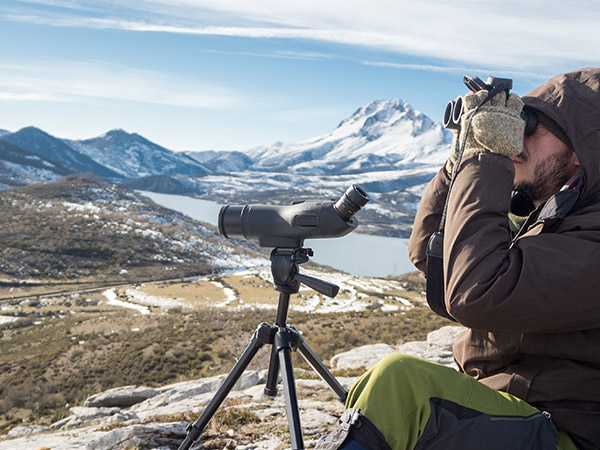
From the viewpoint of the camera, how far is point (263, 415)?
3.31 meters

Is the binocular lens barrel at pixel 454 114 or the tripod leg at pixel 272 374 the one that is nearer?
the binocular lens barrel at pixel 454 114

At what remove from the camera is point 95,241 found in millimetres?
72875

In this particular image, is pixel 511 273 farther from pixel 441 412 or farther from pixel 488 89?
pixel 488 89

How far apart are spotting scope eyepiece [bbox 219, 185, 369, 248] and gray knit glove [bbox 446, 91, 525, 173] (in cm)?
52

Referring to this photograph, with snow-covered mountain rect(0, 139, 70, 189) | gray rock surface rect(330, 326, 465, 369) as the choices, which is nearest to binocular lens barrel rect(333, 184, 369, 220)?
gray rock surface rect(330, 326, 465, 369)

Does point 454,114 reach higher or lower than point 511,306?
higher

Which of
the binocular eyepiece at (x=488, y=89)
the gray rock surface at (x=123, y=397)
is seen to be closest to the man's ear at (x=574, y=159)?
the binocular eyepiece at (x=488, y=89)

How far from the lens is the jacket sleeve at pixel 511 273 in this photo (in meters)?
→ 1.24

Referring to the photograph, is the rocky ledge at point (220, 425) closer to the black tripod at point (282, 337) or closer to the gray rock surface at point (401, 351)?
the black tripod at point (282, 337)

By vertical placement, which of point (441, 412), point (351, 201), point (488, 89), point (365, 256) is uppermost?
point (488, 89)

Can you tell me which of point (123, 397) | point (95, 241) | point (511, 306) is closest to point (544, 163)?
point (511, 306)

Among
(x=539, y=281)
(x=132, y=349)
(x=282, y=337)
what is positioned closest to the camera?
(x=539, y=281)

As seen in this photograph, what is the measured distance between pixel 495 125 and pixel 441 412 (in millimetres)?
914

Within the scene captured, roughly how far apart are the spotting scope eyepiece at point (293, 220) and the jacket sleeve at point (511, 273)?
0.58 meters
